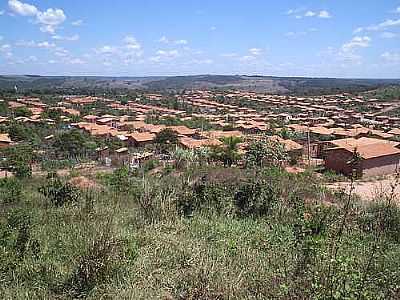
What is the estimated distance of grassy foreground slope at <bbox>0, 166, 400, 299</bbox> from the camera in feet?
10.6

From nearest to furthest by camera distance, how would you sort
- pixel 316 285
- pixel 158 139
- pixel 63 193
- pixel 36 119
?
pixel 316 285 < pixel 63 193 < pixel 158 139 < pixel 36 119

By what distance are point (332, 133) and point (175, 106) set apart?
48.7m

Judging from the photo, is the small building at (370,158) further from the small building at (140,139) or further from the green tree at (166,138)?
the small building at (140,139)

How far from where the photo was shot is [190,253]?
13.1ft

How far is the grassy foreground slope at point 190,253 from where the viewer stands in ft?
10.6

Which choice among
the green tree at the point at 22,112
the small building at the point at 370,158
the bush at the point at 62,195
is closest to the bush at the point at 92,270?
the bush at the point at 62,195

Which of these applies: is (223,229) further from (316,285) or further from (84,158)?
(84,158)

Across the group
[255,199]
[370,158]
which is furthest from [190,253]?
[370,158]

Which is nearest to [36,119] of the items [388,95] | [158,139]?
[158,139]

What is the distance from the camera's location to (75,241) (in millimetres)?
4230

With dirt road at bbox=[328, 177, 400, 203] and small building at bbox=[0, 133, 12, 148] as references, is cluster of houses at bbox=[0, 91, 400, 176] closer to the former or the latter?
small building at bbox=[0, 133, 12, 148]

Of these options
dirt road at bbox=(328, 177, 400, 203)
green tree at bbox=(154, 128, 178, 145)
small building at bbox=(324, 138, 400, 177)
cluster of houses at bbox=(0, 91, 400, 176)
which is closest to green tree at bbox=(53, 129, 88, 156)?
cluster of houses at bbox=(0, 91, 400, 176)

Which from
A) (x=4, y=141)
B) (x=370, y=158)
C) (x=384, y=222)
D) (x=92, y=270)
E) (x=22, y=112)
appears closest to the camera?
(x=92, y=270)

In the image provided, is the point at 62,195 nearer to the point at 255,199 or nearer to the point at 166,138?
the point at 255,199
